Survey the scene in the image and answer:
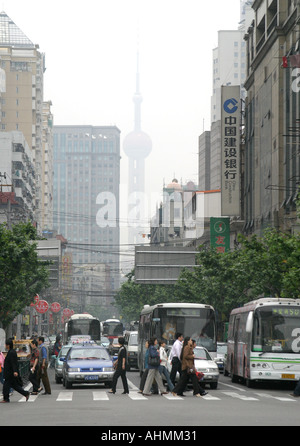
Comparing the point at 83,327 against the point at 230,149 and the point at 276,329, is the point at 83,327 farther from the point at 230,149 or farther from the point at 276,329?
the point at 276,329

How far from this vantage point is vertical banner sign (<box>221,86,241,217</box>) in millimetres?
78750

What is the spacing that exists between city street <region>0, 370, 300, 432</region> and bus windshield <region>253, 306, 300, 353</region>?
64.3 inches

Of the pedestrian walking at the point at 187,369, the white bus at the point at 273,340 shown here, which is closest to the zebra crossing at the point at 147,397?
the pedestrian walking at the point at 187,369

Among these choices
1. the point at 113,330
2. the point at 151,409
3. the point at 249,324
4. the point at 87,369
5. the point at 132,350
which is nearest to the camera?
the point at 151,409

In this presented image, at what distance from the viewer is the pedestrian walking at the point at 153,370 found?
2800cm

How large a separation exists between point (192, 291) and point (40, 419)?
58045 mm

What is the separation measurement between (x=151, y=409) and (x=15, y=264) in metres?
30.6

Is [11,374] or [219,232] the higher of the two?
[219,232]

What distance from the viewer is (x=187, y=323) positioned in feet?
124

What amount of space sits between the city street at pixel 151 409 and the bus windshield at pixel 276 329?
1632 millimetres

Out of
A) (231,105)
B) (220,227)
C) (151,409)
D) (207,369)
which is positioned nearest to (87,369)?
(207,369)

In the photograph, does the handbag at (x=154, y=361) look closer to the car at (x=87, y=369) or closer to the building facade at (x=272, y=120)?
the car at (x=87, y=369)

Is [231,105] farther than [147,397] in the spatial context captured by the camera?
Yes
